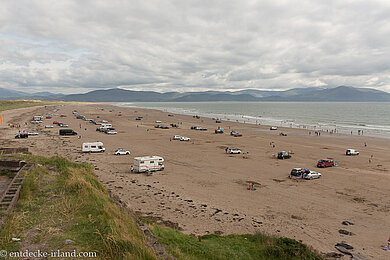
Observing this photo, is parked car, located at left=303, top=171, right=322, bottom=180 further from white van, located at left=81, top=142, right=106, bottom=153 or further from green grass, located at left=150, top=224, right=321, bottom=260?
white van, located at left=81, top=142, right=106, bottom=153

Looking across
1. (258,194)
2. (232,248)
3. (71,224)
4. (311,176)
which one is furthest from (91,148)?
(232,248)

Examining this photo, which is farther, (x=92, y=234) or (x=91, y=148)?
(x=91, y=148)

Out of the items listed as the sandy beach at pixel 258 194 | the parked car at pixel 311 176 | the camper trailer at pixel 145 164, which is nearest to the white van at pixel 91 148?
the sandy beach at pixel 258 194

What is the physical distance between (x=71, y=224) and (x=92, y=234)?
1564 mm

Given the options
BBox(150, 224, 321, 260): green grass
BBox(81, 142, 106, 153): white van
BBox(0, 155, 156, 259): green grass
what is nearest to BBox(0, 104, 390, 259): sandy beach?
BBox(81, 142, 106, 153): white van

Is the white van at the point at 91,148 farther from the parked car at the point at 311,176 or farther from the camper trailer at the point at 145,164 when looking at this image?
the parked car at the point at 311,176

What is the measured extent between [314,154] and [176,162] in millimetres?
25630

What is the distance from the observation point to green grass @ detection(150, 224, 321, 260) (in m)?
11.6

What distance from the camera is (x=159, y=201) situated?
2111cm

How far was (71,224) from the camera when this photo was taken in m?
10.6

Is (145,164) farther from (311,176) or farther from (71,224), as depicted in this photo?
(311,176)

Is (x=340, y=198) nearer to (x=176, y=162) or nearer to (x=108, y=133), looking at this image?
(x=176, y=162)

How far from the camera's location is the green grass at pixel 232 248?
11.6 m

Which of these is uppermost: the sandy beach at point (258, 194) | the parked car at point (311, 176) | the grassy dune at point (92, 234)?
the grassy dune at point (92, 234)
